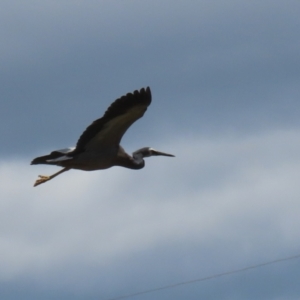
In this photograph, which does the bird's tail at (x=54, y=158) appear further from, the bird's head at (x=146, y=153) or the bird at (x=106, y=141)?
the bird's head at (x=146, y=153)

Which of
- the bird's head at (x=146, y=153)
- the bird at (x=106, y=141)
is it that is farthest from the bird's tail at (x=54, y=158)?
the bird's head at (x=146, y=153)

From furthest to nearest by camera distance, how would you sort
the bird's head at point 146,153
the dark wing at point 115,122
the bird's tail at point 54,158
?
1. the bird's head at point 146,153
2. the bird's tail at point 54,158
3. the dark wing at point 115,122

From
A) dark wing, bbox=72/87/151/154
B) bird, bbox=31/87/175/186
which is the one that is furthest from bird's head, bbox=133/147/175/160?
dark wing, bbox=72/87/151/154

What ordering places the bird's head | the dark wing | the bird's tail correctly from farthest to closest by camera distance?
the bird's head, the bird's tail, the dark wing

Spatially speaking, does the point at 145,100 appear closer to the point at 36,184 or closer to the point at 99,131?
the point at 99,131

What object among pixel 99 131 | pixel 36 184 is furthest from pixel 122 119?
pixel 36 184

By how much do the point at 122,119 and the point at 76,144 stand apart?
1083 millimetres

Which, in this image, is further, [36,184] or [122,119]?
[36,184]

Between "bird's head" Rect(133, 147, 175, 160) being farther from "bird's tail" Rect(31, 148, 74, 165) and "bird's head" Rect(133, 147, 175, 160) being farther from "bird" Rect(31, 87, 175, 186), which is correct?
"bird's tail" Rect(31, 148, 74, 165)

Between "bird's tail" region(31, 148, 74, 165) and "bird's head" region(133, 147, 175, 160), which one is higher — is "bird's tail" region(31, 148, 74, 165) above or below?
below

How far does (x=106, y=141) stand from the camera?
117 ft

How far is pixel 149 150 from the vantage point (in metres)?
37.8

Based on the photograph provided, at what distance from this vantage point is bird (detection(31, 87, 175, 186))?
3475 centimetres

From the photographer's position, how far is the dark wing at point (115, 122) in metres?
34.7
